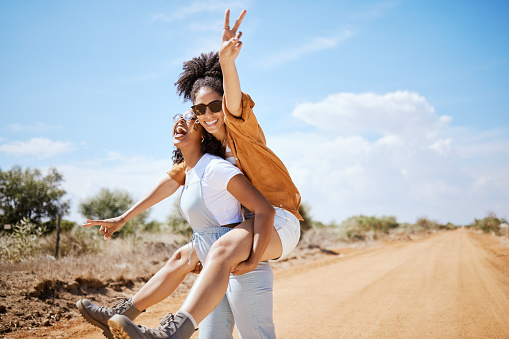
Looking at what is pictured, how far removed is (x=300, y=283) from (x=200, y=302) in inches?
249

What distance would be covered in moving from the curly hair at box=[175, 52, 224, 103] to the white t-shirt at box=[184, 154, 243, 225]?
0.57 metres

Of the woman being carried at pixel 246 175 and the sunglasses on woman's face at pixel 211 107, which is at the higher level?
the sunglasses on woman's face at pixel 211 107

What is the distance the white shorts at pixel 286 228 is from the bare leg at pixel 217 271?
0.26m

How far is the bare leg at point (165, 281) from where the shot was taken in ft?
8.82

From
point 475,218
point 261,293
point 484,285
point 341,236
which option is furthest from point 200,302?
point 475,218

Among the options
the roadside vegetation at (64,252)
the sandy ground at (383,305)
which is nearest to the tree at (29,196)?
the roadside vegetation at (64,252)

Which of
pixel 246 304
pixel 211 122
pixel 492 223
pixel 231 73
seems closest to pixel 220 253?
pixel 246 304

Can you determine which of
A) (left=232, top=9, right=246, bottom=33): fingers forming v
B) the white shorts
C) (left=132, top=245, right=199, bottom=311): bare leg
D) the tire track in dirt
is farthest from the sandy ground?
(left=232, top=9, right=246, bottom=33): fingers forming v

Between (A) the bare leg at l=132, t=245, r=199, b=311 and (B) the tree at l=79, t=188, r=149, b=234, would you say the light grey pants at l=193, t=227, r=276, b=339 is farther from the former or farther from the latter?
(B) the tree at l=79, t=188, r=149, b=234

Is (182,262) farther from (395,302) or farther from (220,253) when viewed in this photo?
(395,302)

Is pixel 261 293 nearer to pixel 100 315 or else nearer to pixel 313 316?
pixel 100 315

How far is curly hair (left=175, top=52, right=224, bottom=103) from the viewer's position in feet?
9.04

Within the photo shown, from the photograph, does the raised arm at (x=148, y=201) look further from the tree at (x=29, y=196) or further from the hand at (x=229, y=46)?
the tree at (x=29, y=196)

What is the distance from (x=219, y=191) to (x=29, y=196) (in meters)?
18.8
